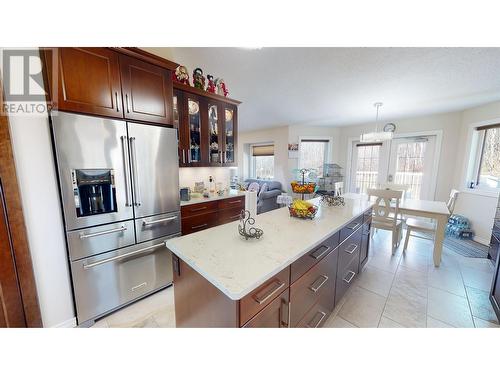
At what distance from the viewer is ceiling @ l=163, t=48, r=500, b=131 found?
73.4 inches

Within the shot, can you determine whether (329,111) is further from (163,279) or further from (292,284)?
(163,279)

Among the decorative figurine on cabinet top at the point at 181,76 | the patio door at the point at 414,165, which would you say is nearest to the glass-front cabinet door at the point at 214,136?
the decorative figurine on cabinet top at the point at 181,76

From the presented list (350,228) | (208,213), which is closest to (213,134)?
(208,213)

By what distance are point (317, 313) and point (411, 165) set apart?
476 centimetres

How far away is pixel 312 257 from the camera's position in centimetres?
111

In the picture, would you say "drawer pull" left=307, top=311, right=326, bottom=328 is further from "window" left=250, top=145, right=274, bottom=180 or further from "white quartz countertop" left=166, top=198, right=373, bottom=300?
"window" left=250, top=145, right=274, bottom=180

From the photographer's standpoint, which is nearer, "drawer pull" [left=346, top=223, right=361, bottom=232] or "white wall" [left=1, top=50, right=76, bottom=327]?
"white wall" [left=1, top=50, right=76, bottom=327]

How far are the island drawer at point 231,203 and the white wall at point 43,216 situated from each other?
5.16 ft

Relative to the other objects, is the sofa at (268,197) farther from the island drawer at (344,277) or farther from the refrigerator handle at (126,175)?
the refrigerator handle at (126,175)

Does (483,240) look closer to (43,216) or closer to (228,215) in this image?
(228,215)

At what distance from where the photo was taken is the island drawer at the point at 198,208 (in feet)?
6.91

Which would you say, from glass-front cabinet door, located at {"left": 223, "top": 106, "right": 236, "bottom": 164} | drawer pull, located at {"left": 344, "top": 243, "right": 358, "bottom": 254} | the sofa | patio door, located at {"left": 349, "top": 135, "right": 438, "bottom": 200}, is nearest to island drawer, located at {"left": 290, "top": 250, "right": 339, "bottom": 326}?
drawer pull, located at {"left": 344, "top": 243, "right": 358, "bottom": 254}
